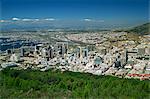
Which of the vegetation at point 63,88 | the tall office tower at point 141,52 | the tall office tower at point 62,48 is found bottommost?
the vegetation at point 63,88

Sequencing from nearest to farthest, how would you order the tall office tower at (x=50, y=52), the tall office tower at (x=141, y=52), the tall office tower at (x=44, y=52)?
1. the tall office tower at (x=50, y=52)
2. the tall office tower at (x=44, y=52)
3. the tall office tower at (x=141, y=52)

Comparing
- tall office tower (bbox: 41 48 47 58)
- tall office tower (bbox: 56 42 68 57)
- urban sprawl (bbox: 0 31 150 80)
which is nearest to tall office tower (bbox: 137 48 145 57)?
urban sprawl (bbox: 0 31 150 80)

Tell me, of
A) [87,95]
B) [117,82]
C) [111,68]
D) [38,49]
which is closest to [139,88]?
[117,82]

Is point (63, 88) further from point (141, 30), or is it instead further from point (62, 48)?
point (141, 30)

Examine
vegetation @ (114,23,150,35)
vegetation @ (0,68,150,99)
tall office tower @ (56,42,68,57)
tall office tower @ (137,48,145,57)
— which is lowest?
vegetation @ (0,68,150,99)

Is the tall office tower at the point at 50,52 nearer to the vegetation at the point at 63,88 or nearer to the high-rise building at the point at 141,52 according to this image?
the vegetation at the point at 63,88

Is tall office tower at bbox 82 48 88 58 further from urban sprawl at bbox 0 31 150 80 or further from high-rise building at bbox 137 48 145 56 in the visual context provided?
high-rise building at bbox 137 48 145 56

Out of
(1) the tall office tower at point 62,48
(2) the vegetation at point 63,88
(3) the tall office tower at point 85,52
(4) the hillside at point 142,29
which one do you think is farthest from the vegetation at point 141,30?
(2) the vegetation at point 63,88

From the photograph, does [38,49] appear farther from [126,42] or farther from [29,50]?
[126,42]
